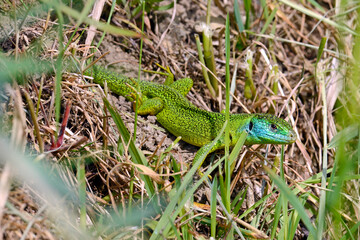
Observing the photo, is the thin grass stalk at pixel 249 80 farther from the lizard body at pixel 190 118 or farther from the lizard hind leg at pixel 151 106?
the lizard hind leg at pixel 151 106

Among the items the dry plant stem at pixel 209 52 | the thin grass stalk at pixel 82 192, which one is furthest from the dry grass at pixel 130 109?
the dry plant stem at pixel 209 52

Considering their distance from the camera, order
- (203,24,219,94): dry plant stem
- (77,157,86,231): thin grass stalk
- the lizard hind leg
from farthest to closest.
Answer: (203,24,219,94): dry plant stem → the lizard hind leg → (77,157,86,231): thin grass stalk

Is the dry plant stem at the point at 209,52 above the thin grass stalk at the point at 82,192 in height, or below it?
above

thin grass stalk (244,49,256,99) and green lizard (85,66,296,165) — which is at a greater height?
thin grass stalk (244,49,256,99)

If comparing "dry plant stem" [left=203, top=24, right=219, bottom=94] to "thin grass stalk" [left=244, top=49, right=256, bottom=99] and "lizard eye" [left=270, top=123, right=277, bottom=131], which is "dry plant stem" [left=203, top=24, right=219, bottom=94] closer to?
"thin grass stalk" [left=244, top=49, right=256, bottom=99]

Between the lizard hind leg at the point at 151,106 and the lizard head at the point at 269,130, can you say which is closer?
the lizard head at the point at 269,130

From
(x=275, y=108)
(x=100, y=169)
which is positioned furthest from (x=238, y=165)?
(x=100, y=169)

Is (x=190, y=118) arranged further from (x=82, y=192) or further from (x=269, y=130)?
(x=82, y=192)

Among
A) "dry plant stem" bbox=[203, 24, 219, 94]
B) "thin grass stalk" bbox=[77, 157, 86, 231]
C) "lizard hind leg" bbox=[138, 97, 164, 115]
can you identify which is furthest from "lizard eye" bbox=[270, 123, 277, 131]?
"thin grass stalk" bbox=[77, 157, 86, 231]
